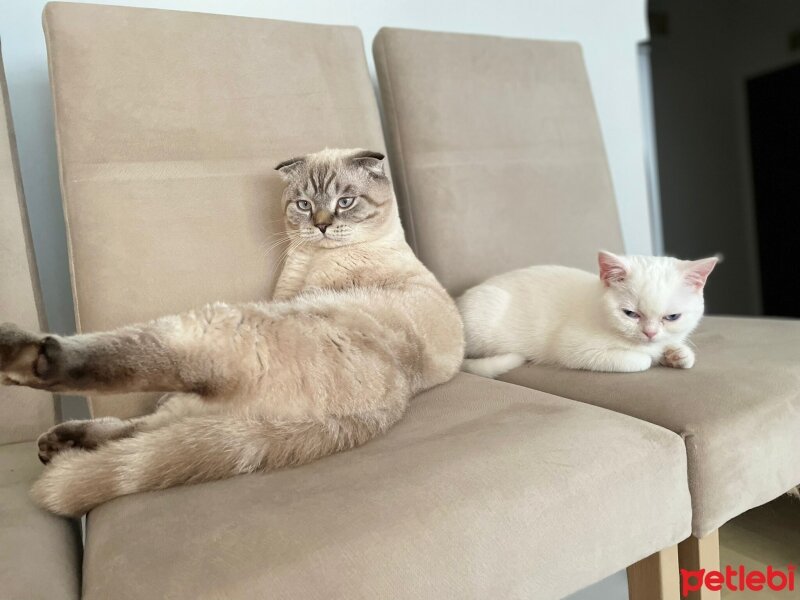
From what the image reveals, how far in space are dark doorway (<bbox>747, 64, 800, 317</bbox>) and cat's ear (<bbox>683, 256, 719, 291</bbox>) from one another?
2.17m

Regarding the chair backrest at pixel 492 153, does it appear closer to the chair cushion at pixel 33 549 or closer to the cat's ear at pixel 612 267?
the cat's ear at pixel 612 267

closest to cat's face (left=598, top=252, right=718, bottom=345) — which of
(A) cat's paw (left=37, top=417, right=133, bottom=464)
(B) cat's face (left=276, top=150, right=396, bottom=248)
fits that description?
(B) cat's face (left=276, top=150, right=396, bottom=248)

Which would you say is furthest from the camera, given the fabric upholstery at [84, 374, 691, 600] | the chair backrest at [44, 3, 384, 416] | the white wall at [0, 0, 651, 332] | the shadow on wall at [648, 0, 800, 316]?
the shadow on wall at [648, 0, 800, 316]

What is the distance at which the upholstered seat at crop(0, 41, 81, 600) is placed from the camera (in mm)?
666

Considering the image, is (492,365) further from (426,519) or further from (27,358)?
(27,358)

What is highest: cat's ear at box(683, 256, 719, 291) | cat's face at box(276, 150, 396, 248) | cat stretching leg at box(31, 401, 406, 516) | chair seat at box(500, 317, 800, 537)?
cat's face at box(276, 150, 396, 248)

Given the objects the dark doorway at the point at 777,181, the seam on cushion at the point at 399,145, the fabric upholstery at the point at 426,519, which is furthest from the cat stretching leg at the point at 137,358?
the dark doorway at the point at 777,181

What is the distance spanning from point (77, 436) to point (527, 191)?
1.40 meters

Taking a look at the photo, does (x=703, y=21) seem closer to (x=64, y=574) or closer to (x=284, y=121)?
(x=284, y=121)

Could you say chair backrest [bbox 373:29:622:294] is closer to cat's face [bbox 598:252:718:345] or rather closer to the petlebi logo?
cat's face [bbox 598:252:718:345]

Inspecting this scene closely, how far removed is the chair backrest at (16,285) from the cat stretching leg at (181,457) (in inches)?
11.6

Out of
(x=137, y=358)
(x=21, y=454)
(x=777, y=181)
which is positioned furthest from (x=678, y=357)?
(x=777, y=181)

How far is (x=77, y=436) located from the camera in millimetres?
948

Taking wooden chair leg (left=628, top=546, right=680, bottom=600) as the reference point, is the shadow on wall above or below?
above
